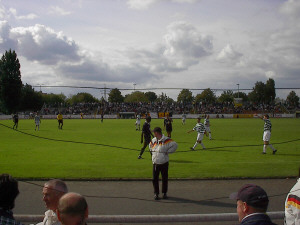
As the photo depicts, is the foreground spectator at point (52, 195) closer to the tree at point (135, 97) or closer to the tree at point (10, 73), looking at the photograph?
the tree at point (10, 73)

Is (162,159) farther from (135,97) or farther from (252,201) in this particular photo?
(135,97)

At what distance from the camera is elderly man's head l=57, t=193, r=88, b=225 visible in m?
2.64

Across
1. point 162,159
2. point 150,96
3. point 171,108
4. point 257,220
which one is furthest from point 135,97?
point 257,220

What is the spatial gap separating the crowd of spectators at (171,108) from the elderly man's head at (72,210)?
75.7m

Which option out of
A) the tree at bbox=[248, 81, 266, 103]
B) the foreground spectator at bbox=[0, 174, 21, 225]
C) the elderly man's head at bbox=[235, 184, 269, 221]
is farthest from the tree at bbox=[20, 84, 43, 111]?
the elderly man's head at bbox=[235, 184, 269, 221]

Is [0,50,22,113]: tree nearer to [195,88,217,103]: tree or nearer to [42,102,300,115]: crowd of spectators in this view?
[42,102,300,115]: crowd of spectators

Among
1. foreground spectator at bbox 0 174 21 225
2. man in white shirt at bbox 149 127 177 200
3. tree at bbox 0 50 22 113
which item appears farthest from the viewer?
tree at bbox 0 50 22 113

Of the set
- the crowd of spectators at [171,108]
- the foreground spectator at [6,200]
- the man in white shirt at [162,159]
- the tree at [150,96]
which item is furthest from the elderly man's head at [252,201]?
the tree at [150,96]

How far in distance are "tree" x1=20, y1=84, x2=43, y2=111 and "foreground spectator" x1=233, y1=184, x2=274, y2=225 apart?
87.8m

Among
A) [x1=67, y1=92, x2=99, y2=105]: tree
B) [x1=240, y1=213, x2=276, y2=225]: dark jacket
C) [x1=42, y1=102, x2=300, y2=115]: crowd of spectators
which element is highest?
[x1=67, y1=92, x2=99, y2=105]: tree

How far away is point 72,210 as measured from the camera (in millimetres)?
2637

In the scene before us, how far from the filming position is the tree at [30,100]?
84.9 m

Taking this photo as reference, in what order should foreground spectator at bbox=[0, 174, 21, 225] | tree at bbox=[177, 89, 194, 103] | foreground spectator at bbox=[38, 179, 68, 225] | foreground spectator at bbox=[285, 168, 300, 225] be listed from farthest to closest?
tree at bbox=[177, 89, 194, 103] → foreground spectator at bbox=[285, 168, 300, 225] → foreground spectator at bbox=[38, 179, 68, 225] → foreground spectator at bbox=[0, 174, 21, 225]

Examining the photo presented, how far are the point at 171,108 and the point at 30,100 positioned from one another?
39.2 m
